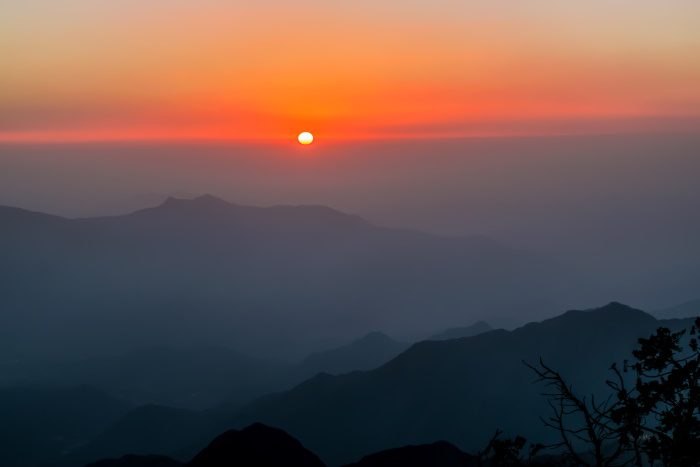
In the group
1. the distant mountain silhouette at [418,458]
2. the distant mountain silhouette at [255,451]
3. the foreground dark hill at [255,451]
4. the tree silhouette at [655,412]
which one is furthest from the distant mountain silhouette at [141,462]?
the tree silhouette at [655,412]

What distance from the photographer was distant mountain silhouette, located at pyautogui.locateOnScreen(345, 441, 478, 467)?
325 feet

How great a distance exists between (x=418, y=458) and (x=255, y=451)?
81.3 ft

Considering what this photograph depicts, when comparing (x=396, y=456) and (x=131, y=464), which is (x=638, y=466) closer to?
A: (x=396, y=456)

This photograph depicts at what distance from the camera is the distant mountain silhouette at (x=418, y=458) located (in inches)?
3903

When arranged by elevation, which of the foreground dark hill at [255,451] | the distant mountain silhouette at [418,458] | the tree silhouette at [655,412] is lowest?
the distant mountain silhouette at [418,458]

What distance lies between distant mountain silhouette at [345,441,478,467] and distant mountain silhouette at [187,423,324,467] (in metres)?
8.76

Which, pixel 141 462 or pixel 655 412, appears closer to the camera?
pixel 655 412

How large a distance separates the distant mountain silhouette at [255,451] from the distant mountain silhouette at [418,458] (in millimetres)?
8755

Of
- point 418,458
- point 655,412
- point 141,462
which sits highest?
point 655,412

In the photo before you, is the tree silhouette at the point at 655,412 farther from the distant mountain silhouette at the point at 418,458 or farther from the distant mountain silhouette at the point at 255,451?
the distant mountain silhouette at the point at 418,458

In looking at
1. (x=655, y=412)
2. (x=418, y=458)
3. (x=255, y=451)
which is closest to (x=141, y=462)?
(x=255, y=451)

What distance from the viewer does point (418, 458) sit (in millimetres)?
100188

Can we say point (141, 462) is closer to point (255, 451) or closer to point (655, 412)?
point (255, 451)

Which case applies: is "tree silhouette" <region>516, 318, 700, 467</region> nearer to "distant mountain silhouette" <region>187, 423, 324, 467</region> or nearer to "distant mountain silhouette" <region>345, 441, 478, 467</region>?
"distant mountain silhouette" <region>187, 423, 324, 467</region>
